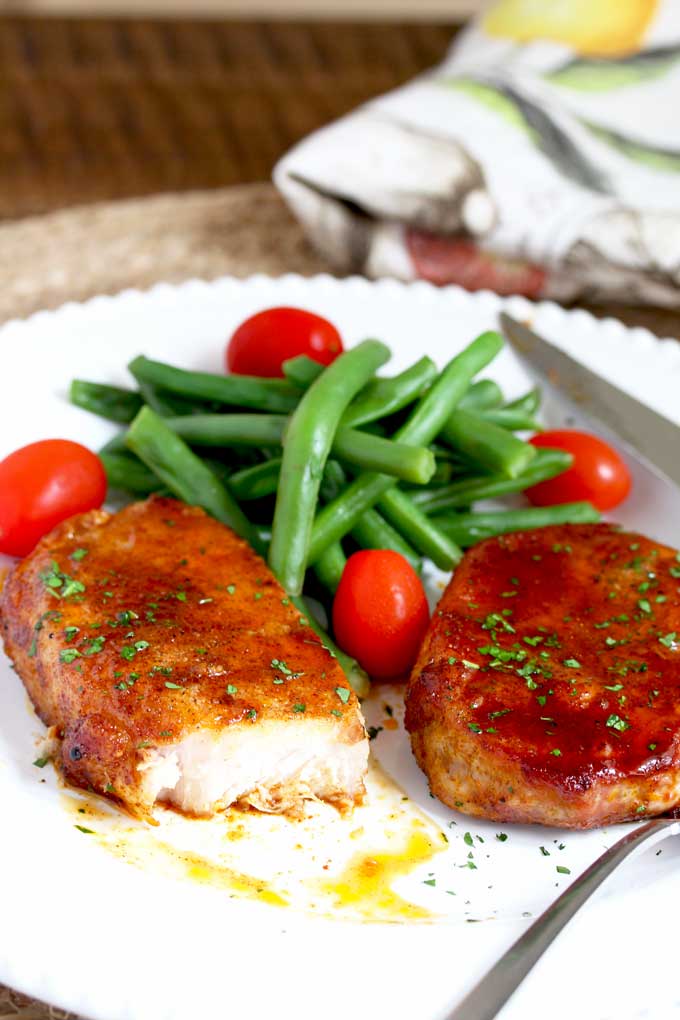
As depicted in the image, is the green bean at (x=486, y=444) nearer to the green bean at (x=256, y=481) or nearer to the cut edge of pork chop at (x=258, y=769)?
the green bean at (x=256, y=481)

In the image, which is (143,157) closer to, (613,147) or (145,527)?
(613,147)

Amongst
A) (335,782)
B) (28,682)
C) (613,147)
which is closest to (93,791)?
(28,682)

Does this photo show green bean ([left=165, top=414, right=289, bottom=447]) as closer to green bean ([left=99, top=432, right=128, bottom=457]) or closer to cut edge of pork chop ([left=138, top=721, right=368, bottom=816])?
green bean ([left=99, top=432, right=128, bottom=457])

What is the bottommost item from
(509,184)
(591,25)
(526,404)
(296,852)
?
(296,852)

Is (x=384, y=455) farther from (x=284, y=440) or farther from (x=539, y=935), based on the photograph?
(x=539, y=935)

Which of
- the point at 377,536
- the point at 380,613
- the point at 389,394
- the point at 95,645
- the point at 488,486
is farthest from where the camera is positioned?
the point at 488,486

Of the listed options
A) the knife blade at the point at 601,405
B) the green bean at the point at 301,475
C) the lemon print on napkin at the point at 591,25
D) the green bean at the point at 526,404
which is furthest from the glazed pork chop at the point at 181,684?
the lemon print on napkin at the point at 591,25

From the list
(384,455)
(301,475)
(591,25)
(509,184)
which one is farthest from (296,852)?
(591,25)
